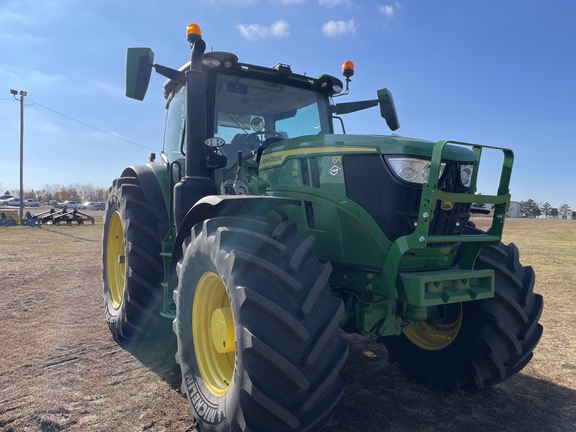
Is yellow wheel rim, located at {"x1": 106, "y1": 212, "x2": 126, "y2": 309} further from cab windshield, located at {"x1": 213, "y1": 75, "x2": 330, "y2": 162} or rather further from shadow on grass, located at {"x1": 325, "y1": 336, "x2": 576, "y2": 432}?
shadow on grass, located at {"x1": 325, "y1": 336, "x2": 576, "y2": 432}

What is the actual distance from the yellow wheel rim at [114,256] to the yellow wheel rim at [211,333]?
245 cm

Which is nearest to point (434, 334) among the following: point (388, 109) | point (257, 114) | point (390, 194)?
point (390, 194)

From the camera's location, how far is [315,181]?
10.1 ft

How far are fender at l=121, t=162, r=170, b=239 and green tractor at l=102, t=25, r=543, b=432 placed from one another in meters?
0.05

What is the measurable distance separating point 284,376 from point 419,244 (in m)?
1.08

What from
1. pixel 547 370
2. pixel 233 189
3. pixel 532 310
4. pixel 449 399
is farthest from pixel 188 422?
pixel 547 370

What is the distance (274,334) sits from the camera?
7.38 feet

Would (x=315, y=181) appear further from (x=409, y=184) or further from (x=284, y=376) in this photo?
(x=284, y=376)

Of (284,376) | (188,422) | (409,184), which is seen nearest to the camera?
(284,376)

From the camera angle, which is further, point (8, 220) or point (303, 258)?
point (8, 220)

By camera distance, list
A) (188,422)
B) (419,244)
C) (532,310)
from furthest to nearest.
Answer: (532,310), (188,422), (419,244)

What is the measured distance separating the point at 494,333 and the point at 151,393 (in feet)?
8.65

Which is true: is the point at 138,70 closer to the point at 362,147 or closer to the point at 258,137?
the point at 258,137

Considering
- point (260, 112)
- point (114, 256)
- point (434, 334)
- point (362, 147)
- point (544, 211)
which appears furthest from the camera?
point (544, 211)
